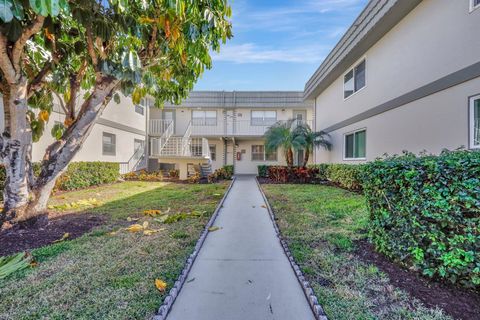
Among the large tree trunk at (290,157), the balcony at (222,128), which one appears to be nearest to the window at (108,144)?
the balcony at (222,128)

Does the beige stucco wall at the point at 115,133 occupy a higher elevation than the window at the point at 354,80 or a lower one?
lower

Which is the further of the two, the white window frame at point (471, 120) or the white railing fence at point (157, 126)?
the white railing fence at point (157, 126)

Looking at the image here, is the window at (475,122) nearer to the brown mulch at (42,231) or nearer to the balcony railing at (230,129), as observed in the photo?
the brown mulch at (42,231)

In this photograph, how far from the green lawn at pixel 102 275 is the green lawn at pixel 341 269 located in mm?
1682

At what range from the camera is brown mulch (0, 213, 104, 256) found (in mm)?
3859

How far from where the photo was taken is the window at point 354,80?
9.38 m

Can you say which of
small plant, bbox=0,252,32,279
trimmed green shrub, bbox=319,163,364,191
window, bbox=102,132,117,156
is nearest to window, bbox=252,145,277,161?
trimmed green shrub, bbox=319,163,364,191

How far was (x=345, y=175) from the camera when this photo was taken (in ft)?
30.3

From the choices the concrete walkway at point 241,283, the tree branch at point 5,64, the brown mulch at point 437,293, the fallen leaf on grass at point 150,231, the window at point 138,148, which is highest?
the tree branch at point 5,64

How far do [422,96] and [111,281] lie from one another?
763cm

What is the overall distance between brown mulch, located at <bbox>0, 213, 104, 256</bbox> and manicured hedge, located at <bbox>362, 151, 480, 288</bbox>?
5.12 m

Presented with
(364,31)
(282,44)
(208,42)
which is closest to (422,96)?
(364,31)

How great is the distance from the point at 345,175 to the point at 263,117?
10.4 m

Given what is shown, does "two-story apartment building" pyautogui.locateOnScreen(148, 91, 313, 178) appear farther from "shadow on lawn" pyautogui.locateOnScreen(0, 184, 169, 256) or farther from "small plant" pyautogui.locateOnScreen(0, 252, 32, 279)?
"small plant" pyautogui.locateOnScreen(0, 252, 32, 279)
